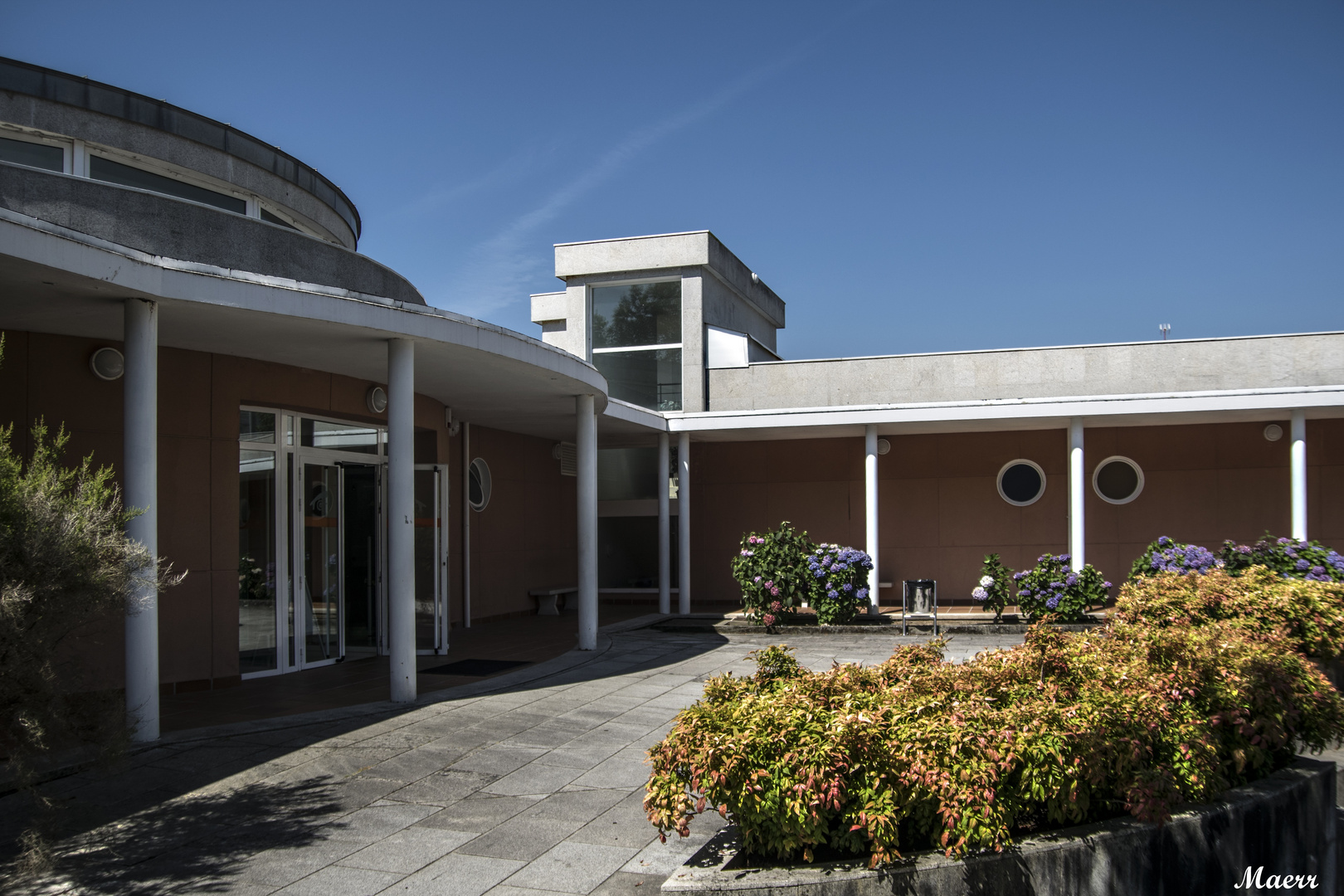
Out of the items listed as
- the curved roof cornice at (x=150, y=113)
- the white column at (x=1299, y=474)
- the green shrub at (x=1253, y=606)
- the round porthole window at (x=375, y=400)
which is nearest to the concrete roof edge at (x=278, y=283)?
the round porthole window at (x=375, y=400)

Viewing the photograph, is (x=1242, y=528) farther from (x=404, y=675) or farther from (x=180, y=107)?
(x=180, y=107)

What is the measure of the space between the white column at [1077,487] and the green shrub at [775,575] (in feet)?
11.6

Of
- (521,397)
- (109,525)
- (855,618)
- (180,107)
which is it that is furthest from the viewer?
(855,618)

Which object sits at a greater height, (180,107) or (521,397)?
(180,107)

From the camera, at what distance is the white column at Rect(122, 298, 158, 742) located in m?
6.09

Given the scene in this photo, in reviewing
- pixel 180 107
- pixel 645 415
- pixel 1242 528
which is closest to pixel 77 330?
pixel 180 107

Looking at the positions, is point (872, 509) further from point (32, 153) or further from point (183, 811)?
point (32, 153)

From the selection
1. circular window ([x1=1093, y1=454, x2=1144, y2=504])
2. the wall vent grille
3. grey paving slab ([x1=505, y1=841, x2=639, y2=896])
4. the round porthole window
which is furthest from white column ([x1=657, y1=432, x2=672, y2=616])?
grey paving slab ([x1=505, y1=841, x2=639, y2=896])

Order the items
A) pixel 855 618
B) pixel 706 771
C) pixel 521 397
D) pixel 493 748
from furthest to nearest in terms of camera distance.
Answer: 1. pixel 855 618
2. pixel 521 397
3. pixel 493 748
4. pixel 706 771

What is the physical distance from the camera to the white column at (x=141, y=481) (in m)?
6.09

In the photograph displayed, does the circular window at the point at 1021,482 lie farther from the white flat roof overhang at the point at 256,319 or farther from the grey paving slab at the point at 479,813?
the grey paving slab at the point at 479,813

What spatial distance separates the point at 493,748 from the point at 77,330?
4448mm

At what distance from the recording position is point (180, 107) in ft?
29.9

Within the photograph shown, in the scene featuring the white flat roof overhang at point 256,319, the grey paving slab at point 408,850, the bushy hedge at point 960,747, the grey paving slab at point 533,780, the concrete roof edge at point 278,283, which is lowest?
the grey paving slab at point 533,780
